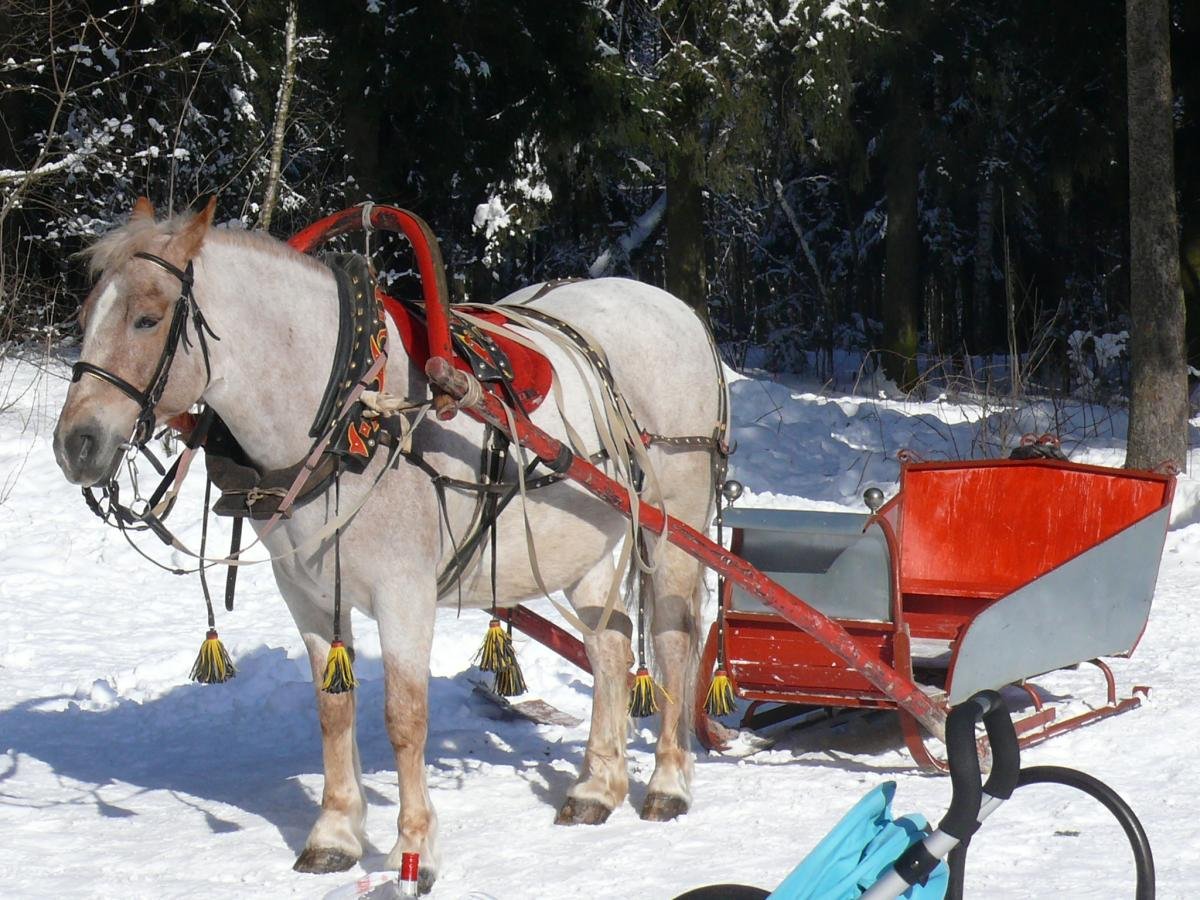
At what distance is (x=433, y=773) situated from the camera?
5430mm

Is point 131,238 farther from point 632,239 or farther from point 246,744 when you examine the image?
point 632,239

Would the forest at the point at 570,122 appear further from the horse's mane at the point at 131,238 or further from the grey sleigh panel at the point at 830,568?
the horse's mane at the point at 131,238

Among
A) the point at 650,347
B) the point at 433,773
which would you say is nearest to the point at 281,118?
the point at 650,347

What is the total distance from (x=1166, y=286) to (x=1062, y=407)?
294 centimetres

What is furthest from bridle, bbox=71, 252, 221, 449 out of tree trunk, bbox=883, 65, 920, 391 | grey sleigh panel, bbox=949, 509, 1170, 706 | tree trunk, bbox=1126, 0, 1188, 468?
tree trunk, bbox=883, 65, 920, 391

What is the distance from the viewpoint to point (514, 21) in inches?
514

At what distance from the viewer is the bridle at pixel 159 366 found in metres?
3.75

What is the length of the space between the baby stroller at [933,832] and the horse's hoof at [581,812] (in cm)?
248

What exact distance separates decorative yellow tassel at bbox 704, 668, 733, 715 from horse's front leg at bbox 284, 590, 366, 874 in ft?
4.24

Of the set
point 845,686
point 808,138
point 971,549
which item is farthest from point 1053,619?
point 808,138

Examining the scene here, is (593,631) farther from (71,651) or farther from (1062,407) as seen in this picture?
(1062,407)

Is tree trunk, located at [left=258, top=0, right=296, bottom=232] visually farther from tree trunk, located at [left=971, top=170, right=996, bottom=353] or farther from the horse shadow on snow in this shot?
tree trunk, located at [left=971, top=170, right=996, bottom=353]

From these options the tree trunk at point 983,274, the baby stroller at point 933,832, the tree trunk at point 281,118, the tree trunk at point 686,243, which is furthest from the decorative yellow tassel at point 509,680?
the tree trunk at point 983,274

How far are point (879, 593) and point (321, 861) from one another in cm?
234
